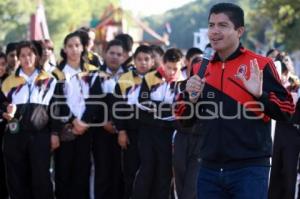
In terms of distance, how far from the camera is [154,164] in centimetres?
776

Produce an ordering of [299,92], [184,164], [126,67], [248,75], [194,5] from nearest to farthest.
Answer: [248,75], [184,164], [299,92], [126,67], [194,5]

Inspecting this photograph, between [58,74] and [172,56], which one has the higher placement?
[172,56]

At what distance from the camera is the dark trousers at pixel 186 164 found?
723 centimetres

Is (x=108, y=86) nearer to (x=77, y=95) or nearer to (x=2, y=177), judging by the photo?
(x=77, y=95)

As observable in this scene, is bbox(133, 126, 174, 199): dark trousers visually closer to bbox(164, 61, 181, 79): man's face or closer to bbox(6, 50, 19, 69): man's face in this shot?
bbox(164, 61, 181, 79): man's face

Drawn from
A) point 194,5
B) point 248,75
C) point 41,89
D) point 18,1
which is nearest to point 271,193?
point 41,89

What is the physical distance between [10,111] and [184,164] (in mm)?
2081

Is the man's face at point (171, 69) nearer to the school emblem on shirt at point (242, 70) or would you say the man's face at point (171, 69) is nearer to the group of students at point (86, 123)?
the group of students at point (86, 123)

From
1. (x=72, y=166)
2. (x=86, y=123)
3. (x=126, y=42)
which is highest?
(x=126, y=42)

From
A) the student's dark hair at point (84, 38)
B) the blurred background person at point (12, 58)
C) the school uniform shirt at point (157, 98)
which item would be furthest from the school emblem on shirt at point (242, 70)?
the blurred background person at point (12, 58)

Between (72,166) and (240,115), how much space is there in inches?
148

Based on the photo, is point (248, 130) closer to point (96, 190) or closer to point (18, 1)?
point (96, 190)

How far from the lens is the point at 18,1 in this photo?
38000 mm

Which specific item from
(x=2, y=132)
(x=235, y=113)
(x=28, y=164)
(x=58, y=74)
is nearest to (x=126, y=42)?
(x=58, y=74)
